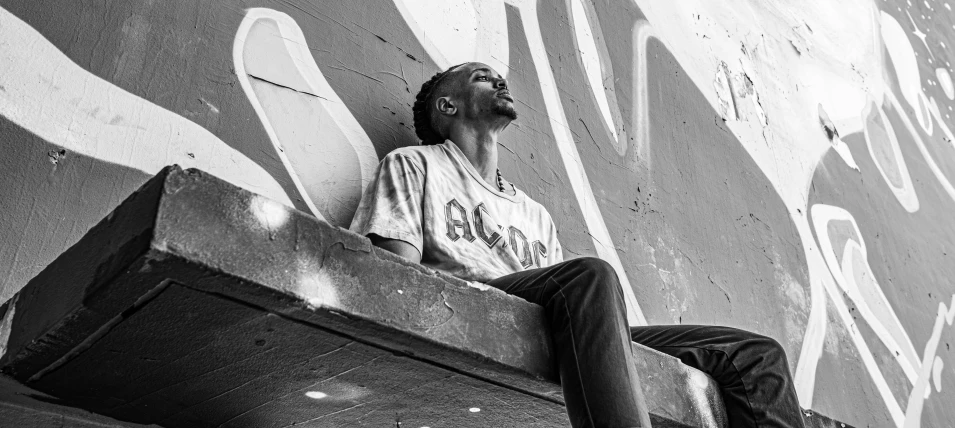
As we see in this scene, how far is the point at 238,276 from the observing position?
1.96 metres

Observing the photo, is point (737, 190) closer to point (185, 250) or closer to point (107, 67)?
point (107, 67)

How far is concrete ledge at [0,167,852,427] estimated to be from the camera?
196 cm

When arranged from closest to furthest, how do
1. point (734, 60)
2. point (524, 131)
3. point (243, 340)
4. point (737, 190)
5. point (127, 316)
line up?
point (127, 316) → point (243, 340) → point (524, 131) → point (737, 190) → point (734, 60)

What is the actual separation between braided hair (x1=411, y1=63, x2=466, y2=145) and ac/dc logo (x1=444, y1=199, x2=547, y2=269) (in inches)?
16.3

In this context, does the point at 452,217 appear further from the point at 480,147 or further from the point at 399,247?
the point at 480,147

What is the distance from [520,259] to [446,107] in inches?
26.4

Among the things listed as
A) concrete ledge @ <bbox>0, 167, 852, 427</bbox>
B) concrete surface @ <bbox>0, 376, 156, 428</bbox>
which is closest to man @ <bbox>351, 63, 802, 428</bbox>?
concrete ledge @ <bbox>0, 167, 852, 427</bbox>

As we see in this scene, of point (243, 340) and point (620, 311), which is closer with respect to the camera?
point (243, 340)

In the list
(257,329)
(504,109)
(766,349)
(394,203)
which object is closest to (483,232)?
(394,203)

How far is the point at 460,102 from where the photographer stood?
359 centimetres

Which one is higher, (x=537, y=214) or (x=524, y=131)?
(x=524, y=131)

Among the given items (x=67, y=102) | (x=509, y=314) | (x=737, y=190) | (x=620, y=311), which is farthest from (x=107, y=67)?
(x=737, y=190)

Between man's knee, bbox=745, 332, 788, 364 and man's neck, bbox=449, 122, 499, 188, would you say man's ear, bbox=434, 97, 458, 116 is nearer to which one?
man's neck, bbox=449, 122, 499, 188

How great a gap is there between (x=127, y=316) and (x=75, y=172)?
2.81ft
